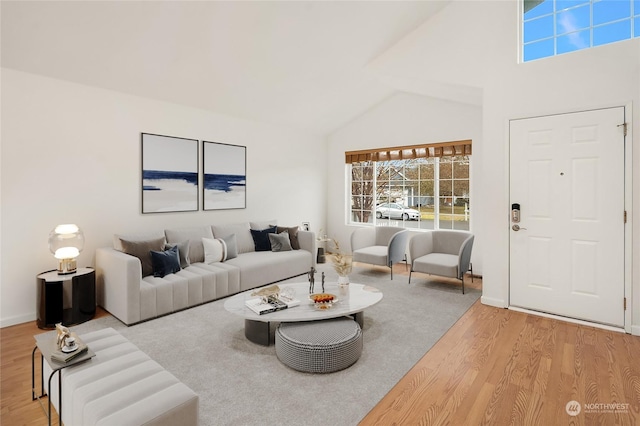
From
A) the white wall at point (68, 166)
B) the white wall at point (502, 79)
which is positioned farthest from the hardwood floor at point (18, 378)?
the white wall at point (502, 79)

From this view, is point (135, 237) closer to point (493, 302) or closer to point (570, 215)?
point (493, 302)

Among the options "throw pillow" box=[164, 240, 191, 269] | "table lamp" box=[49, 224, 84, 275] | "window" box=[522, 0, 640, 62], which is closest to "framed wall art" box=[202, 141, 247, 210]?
"throw pillow" box=[164, 240, 191, 269]

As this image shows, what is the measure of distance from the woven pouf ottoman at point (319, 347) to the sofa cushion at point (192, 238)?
2222 millimetres

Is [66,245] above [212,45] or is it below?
below

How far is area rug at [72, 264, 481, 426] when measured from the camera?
212 cm

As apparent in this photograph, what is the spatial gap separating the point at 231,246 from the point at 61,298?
2.00 m

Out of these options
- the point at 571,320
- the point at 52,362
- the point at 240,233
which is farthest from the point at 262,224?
the point at 571,320

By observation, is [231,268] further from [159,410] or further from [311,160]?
[311,160]

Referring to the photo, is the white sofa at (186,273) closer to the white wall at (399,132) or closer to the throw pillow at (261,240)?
the throw pillow at (261,240)

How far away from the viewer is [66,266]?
349 centimetres

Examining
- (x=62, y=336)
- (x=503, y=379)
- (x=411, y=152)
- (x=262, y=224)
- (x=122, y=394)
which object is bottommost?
(x=503, y=379)

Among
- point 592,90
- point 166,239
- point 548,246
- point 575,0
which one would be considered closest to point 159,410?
point 166,239

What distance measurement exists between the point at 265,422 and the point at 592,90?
4.21 m

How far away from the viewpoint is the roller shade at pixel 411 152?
18.3ft
